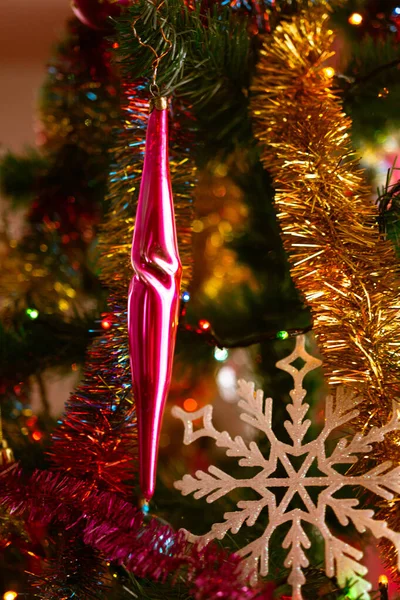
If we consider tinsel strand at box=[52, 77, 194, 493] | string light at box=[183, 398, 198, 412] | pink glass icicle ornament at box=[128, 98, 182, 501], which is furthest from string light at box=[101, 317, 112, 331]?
string light at box=[183, 398, 198, 412]

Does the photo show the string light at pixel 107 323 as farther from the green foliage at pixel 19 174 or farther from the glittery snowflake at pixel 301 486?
the green foliage at pixel 19 174

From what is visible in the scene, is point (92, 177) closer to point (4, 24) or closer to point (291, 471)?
point (291, 471)

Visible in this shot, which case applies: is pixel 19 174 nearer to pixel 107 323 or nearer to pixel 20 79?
pixel 107 323

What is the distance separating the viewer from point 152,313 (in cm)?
37

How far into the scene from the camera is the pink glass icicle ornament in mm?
371

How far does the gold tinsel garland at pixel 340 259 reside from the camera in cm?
39

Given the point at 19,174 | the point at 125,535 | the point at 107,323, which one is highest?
the point at 19,174

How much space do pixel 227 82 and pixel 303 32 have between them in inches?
3.0

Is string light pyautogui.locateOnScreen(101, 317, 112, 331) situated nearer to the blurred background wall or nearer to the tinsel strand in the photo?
the tinsel strand

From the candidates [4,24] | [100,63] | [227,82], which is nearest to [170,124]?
[227,82]

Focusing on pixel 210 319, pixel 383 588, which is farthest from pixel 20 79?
pixel 383 588

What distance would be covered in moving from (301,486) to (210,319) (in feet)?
1.12

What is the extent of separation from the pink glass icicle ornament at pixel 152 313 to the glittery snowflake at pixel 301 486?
0.07ft

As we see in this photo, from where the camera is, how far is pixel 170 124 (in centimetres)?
53
